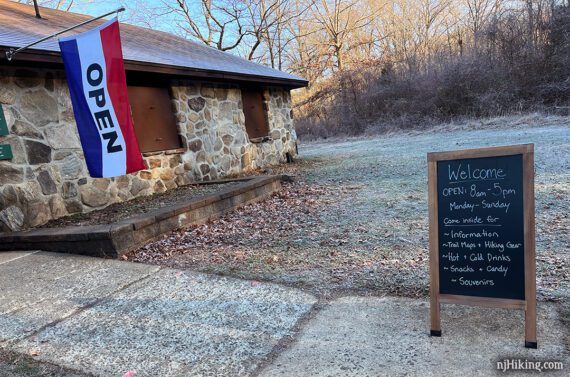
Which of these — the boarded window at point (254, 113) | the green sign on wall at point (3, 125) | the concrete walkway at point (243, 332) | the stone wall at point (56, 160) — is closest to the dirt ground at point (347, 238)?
the concrete walkway at point (243, 332)

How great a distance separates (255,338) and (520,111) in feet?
59.7

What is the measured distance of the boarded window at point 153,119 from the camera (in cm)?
751

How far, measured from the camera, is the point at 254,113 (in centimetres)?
1120

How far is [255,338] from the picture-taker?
9.22 ft

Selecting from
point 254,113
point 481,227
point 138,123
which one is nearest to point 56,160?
point 138,123

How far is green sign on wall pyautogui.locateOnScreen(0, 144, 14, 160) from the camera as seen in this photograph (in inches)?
210

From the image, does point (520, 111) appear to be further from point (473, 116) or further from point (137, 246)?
point (137, 246)

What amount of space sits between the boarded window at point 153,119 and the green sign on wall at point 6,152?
89.3 inches

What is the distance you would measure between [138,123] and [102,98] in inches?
127

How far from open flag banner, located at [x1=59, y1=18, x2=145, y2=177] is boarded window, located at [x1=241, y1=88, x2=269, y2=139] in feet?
20.8

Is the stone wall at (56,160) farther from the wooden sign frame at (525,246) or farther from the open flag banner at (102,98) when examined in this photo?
the wooden sign frame at (525,246)

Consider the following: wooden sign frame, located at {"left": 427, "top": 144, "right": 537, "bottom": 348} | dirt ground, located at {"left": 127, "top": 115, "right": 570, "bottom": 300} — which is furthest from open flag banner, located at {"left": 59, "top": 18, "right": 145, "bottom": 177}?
wooden sign frame, located at {"left": 427, "top": 144, "right": 537, "bottom": 348}

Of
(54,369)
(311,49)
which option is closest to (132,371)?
(54,369)

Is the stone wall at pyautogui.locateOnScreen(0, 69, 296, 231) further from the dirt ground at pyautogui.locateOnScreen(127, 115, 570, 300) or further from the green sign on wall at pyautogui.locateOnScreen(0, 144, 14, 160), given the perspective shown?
the dirt ground at pyautogui.locateOnScreen(127, 115, 570, 300)
